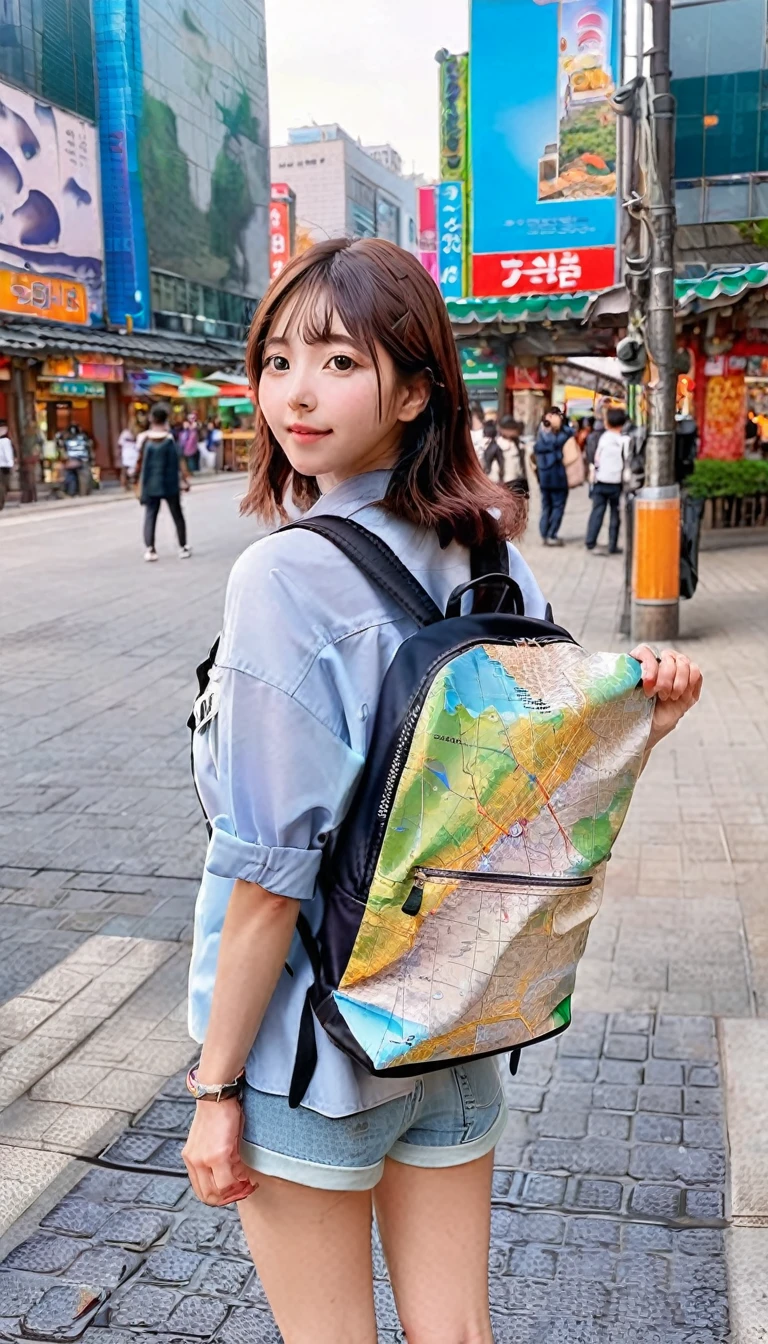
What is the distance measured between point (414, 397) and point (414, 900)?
643 mm

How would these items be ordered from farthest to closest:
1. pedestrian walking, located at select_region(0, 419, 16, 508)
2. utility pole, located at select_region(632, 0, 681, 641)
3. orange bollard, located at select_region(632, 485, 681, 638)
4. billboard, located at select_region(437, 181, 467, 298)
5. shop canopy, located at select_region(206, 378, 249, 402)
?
shop canopy, located at select_region(206, 378, 249, 402), pedestrian walking, located at select_region(0, 419, 16, 508), billboard, located at select_region(437, 181, 467, 298), orange bollard, located at select_region(632, 485, 681, 638), utility pole, located at select_region(632, 0, 681, 641)

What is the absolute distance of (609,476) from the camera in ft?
48.6

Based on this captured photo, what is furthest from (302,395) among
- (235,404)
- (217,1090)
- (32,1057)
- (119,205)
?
(235,404)

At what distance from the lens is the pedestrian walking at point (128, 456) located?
29.7 meters

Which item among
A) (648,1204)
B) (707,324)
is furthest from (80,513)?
(648,1204)

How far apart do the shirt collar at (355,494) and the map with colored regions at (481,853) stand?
277 mm

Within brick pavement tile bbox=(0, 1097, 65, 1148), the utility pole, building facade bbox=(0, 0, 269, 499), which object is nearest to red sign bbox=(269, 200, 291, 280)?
building facade bbox=(0, 0, 269, 499)

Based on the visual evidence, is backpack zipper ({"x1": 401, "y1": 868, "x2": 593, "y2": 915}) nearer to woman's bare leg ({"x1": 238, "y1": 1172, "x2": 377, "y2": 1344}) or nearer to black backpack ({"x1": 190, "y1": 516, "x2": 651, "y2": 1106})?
black backpack ({"x1": 190, "y1": 516, "x2": 651, "y2": 1106})

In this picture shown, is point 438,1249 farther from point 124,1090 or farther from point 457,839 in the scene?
Answer: point 124,1090

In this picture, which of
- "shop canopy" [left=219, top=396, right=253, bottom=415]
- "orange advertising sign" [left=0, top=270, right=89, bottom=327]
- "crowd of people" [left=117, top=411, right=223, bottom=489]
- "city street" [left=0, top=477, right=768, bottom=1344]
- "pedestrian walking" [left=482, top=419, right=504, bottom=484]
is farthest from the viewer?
"shop canopy" [left=219, top=396, right=253, bottom=415]

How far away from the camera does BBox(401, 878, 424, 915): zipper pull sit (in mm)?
1354

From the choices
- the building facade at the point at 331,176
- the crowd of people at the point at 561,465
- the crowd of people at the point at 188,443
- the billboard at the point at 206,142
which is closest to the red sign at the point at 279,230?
the billboard at the point at 206,142

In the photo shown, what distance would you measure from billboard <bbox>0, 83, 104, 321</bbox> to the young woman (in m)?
28.6

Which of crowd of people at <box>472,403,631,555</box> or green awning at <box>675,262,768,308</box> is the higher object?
green awning at <box>675,262,768,308</box>
